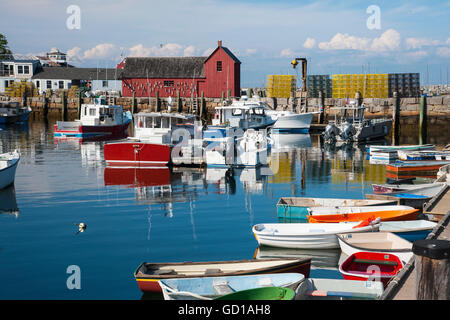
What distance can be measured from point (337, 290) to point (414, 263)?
1.33 meters

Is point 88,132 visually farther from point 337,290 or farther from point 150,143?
point 337,290

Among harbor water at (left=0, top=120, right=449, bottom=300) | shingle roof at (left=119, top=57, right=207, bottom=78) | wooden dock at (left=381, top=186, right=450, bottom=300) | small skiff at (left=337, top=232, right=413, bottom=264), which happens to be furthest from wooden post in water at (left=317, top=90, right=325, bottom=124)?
small skiff at (left=337, top=232, right=413, bottom=264)

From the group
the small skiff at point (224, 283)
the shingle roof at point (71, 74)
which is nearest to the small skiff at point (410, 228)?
the small skiff at point (224, 283)

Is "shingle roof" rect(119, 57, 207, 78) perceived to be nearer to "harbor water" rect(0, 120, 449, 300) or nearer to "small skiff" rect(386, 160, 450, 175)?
"harbor water" rect(0, 120, 449, 300)

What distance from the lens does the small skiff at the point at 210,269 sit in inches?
356

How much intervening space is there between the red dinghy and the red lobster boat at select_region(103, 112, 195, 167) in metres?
15.3

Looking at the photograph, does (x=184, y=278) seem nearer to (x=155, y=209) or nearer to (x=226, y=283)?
(x=226, y=283)

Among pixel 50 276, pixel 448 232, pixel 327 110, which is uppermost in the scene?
pixel 327 110

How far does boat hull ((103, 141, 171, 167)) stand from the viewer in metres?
24.5

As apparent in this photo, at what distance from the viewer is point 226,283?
338 inches

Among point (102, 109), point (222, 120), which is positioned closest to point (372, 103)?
point (222, 120)

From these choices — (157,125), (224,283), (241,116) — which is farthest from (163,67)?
(224,283)

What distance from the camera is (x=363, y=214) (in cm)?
1309
